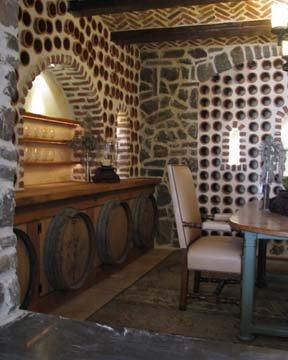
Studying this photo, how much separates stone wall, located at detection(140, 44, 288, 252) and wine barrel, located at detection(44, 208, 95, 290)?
7.21ft

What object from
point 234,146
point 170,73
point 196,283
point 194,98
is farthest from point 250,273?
point 170,73

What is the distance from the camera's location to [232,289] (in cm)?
386

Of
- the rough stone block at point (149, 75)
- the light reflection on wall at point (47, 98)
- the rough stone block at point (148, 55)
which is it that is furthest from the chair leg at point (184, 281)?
the rough stone block at point (148, 55)

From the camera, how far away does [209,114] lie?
5422 mm

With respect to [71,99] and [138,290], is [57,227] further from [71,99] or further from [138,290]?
[71,99]

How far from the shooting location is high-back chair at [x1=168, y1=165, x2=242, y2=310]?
3051 mm

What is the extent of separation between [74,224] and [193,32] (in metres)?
2.55

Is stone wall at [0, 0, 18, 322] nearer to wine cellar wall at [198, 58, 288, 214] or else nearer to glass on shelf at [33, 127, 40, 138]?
glass on shelf at [33, 127, 40, 138]

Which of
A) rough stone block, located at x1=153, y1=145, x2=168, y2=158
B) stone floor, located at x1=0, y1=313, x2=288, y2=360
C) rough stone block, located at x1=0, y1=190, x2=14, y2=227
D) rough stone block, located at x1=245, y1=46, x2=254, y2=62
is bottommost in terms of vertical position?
stone floor, located at x1=0, y1=313, x2=288, y2=360

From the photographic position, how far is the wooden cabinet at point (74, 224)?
2936 millimetres

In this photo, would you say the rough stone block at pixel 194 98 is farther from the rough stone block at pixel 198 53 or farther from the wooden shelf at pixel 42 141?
the wooden shelf at pixel 42 141

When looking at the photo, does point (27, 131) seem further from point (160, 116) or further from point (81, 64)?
point (160, 116)

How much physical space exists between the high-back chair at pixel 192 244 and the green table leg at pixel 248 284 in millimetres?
299

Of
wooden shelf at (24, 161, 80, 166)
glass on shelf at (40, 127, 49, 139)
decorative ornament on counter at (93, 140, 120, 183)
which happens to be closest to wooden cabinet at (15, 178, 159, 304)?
decorative ornament on counter at (93, 140, 120, 183)
